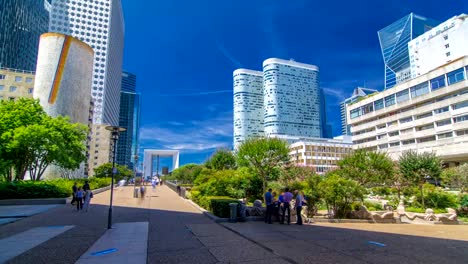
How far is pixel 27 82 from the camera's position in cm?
6881

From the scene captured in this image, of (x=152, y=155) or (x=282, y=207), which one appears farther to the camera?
(x=152, y=155)

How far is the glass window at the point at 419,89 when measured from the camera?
6062 cm

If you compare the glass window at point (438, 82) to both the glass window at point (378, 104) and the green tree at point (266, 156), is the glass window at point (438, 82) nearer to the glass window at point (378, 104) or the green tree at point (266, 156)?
the glass window at point (378, 104)

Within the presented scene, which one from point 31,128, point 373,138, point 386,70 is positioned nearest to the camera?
point 31,128

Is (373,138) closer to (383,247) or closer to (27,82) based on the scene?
(383,247)

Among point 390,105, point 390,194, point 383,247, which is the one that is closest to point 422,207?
point 390,194

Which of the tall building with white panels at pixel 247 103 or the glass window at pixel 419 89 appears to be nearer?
the glass window at pixel 419 89

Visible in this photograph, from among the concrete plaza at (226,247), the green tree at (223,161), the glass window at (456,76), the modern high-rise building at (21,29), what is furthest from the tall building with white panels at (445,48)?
the modern high-rise building at (21,29)

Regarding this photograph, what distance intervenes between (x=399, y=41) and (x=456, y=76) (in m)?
136

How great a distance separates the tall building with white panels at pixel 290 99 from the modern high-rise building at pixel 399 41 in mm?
47230

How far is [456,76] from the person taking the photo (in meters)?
54.2

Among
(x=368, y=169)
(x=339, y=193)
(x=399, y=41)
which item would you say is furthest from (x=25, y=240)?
(x=399, y=41)

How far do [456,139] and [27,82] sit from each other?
98.6 m

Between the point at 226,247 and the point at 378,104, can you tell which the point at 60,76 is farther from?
the point at 378,104
